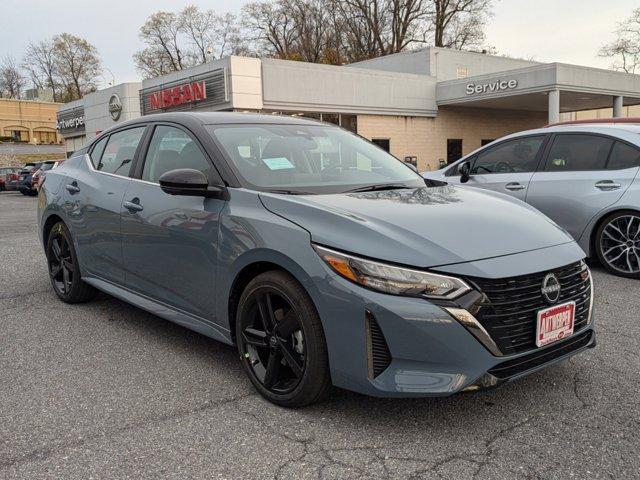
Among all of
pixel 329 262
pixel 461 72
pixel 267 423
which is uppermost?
pixel 461 72

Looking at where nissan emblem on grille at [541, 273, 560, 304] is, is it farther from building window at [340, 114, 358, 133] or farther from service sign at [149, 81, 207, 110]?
building window at [340, 114, 358, 133]

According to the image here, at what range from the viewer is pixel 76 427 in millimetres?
2803

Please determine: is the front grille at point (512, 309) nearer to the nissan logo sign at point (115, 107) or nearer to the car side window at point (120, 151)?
the car side window at point (120, 151)

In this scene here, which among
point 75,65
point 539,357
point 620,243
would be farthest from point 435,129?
point 75,65

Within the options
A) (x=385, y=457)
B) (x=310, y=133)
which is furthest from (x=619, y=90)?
(x=385, y=457)

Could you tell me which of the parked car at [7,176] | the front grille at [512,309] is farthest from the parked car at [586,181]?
the parked car at [7,176]

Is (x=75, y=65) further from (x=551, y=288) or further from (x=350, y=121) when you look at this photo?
(x=551, y=288)

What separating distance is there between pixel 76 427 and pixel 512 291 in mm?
2188

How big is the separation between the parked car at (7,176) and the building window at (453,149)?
20885 mm

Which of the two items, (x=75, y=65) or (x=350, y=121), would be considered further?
(x=75, y=65)

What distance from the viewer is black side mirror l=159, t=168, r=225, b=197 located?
3225 millimetres

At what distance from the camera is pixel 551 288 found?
272 cm

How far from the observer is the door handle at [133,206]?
3869 mm

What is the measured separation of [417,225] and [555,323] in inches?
31.8
